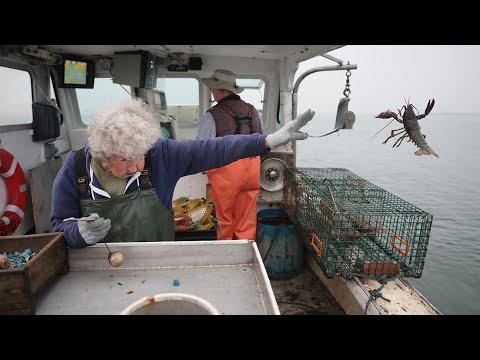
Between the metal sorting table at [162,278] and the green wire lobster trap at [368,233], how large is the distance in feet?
4.85

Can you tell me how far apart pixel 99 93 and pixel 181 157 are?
3670mm

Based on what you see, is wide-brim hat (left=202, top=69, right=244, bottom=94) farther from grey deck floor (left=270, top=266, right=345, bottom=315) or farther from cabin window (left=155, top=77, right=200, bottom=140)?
grey deck floor (left=270, top=266, right=345, bottom=315)

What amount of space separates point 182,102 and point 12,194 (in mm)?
2620

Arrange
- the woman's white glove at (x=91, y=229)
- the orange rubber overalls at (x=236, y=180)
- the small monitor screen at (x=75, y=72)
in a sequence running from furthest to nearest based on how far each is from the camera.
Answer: the small monitor screen at (x=75, y=72), the orange rubber overalls at (x=236, y=180), the woman's white glove at (x=91, y=229)

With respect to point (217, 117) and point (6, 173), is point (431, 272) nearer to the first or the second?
point (217, 117)

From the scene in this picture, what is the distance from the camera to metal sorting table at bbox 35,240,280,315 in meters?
1.33

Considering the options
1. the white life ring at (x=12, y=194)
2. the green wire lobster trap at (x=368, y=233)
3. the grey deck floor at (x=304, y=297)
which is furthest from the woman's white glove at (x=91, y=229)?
the white life ring at (x=12, y=194)

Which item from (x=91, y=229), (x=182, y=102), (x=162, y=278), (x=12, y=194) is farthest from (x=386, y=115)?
(x=12, y=194)

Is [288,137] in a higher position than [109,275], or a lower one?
higher

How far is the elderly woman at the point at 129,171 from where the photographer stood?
5.66 ft

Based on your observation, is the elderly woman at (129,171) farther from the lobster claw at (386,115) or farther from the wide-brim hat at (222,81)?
the wide-brim hat at (222,81)

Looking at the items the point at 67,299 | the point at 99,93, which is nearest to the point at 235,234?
the point at 67,299

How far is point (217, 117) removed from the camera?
3.74 meters

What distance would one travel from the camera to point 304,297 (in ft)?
11.5
